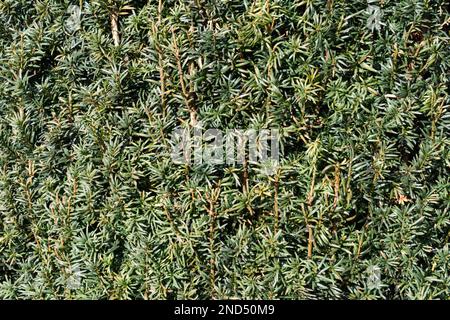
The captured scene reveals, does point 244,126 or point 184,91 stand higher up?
point 184,91

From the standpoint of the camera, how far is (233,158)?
3.13m

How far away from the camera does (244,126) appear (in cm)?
314

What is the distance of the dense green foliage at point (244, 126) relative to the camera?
303 cm

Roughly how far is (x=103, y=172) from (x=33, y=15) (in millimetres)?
972

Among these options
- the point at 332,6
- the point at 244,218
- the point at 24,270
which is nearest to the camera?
the point at 332,6

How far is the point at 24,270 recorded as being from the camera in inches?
141

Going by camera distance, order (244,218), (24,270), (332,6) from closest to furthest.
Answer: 1. (332,6)
2. (244,218)
3. (24,270)

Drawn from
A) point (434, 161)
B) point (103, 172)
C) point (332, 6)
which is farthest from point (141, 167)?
point (434, 161)

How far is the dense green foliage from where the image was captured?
3.03m

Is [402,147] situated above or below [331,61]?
below

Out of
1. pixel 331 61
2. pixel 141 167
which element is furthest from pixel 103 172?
pixel 331 61

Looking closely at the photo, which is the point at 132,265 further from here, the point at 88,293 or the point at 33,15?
the point at 33,15

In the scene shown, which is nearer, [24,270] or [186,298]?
[186,298]
